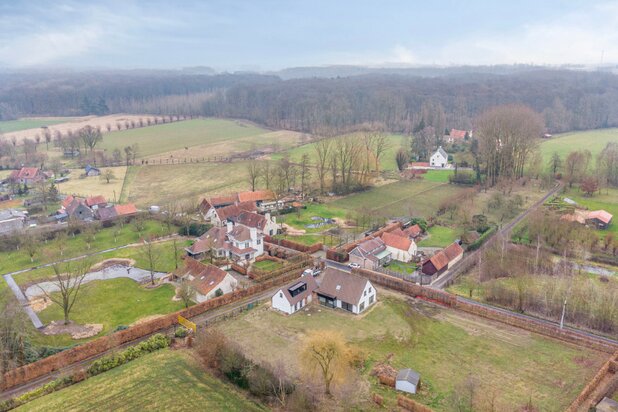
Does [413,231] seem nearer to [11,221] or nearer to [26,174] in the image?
[11,221]

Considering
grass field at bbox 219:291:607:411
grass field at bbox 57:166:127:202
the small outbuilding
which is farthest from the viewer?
grass field at bbox 57:166:127:202

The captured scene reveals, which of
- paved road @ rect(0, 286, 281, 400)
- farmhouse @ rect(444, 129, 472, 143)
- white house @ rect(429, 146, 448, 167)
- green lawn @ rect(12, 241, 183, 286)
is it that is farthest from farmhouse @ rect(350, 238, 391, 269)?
farmhouse @ rect(444, 129, 472, 143)

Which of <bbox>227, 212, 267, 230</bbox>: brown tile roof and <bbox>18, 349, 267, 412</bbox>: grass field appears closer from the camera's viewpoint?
<bbox>18, 349, 267, 412</bbox>: grass field

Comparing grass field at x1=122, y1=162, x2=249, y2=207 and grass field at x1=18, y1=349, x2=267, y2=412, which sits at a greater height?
grass field at x1=122, y1=162, x2=249, y2=207

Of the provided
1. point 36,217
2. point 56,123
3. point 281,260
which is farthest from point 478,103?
point 56,123

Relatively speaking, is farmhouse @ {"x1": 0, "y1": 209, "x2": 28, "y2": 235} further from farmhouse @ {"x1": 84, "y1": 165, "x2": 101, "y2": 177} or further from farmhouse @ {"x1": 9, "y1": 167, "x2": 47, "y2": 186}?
farmhouse @ {"x1": 84, "y1": 165, "x2": 101, "y2": 177}

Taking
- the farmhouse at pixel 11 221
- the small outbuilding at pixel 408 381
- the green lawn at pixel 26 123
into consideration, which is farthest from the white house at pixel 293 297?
the green lawn at pixel 26 123

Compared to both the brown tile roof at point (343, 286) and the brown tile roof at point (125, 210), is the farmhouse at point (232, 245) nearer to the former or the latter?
the brown tile roof at point (343, 286)
